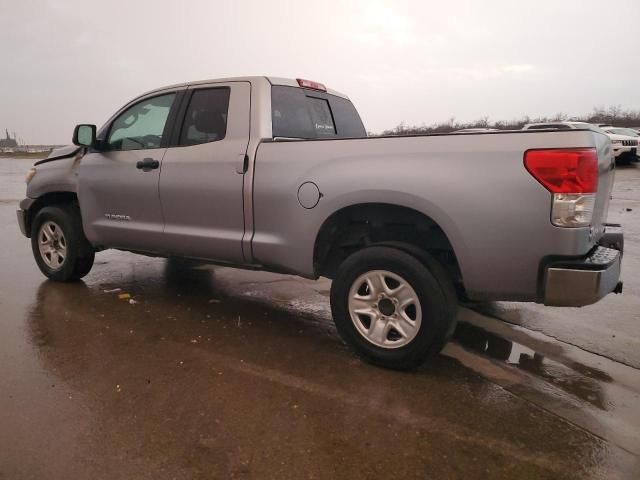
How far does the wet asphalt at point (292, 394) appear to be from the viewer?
2197 mm

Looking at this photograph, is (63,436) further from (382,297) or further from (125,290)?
(125,290)

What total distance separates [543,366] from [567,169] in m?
1.46

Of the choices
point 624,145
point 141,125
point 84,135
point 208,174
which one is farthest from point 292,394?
point 624,145

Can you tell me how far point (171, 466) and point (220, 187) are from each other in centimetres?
211

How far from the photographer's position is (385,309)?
3098 millimetres

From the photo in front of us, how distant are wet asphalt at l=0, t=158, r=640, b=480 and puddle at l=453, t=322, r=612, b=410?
0.05ft

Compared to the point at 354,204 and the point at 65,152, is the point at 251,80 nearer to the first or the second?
the point at 354,204

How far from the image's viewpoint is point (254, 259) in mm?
3641

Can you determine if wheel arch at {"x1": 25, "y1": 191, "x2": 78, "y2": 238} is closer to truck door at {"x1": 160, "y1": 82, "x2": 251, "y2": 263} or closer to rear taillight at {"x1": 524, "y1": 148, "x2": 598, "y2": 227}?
truck door at {"x1": 160, "y1": 82, "x2": 251, "y2": 263}

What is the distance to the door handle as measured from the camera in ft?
13.5

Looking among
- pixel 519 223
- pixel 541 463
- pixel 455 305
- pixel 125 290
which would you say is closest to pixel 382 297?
pixel 455 305

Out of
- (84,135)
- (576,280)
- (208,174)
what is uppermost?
(84,135)

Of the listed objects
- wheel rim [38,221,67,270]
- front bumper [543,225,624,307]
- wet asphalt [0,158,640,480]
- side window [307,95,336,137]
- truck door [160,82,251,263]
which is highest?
side window [307,95,336,137]

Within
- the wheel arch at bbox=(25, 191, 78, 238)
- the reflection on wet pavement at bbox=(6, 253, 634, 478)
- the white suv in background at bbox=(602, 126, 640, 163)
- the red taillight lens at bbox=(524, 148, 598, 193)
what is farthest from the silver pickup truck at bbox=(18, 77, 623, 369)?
the white suv in background at bbox=(602, 126, 640, 163)
